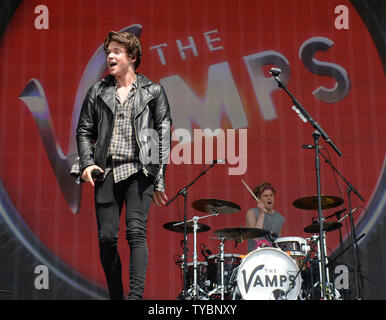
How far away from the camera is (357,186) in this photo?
595 centimetres

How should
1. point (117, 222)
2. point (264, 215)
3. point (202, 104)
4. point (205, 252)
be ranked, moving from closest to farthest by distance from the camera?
point (117, 222) → point (205, 252) → point (264, 215) → point (202, 104)

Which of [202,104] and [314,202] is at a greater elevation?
[202,104]

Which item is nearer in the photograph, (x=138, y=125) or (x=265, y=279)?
(x=138, y=125)

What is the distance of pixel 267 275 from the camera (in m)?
4.99

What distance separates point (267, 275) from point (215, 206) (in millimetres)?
836

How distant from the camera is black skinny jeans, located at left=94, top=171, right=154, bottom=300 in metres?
2.80

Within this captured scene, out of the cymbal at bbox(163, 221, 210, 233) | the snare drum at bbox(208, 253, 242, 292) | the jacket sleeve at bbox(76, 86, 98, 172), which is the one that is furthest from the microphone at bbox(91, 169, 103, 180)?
the snare drum at bbox(208, 253, 242, 292)

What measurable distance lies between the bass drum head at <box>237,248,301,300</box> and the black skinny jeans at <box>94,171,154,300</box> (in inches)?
91.1

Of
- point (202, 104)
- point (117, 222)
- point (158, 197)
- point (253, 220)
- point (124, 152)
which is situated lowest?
point (117, 222)

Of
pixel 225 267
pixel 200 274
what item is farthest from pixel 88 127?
pixel 200 274

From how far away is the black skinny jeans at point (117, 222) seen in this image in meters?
2.80

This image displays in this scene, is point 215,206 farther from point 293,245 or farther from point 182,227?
point 293,245

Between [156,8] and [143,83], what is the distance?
338cm
